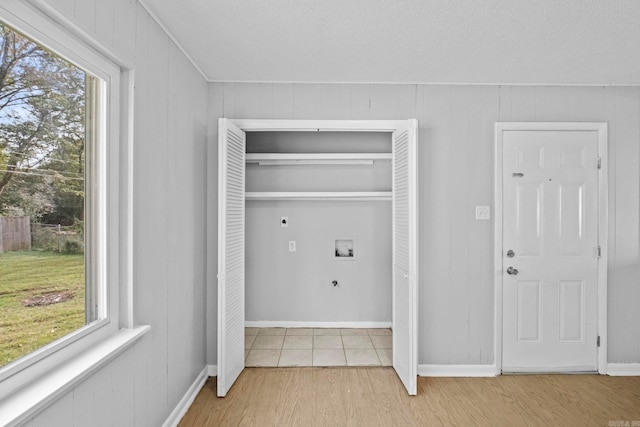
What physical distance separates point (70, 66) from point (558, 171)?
3.40m

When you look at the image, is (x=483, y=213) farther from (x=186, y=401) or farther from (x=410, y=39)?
(x=186, y=401)

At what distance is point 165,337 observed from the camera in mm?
2242

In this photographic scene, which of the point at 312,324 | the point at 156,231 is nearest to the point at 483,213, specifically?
the point at 312,324

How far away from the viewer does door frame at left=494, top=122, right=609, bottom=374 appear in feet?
9.96

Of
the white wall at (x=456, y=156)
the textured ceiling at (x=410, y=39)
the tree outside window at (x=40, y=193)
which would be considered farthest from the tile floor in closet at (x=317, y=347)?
the textured ceiling at (x=410, y=39)

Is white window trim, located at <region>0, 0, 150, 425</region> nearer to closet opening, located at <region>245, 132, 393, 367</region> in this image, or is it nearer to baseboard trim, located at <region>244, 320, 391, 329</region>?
closet opening, located at <region>245, 132, 393, 367</region>

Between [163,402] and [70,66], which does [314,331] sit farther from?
[70,66]

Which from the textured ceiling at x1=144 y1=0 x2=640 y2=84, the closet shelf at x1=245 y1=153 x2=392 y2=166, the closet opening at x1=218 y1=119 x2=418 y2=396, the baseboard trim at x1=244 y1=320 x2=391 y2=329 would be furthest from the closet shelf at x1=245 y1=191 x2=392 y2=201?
the baseboard trim at x1=244 y1=320 x2=391 y2=329

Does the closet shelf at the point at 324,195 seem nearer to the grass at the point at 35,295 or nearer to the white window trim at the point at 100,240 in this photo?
the white window trim at the point at 100,240

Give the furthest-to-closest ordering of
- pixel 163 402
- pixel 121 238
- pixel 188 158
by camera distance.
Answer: pixel 188 158 → pixel 163 402 → pixel 121 238

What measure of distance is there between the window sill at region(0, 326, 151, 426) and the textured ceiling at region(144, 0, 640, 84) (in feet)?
5.71

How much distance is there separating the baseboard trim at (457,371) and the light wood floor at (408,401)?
0.19 ft

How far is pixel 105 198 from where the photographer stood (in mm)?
1716

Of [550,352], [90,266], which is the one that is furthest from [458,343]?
[90,266]
